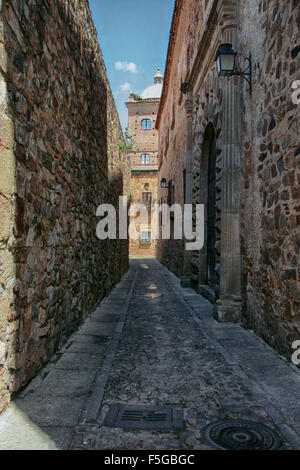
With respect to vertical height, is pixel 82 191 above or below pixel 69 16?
below

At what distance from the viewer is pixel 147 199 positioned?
3159cm

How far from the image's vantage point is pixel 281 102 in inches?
154

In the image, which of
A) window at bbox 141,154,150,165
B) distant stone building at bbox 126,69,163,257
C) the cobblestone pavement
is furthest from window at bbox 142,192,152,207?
the cobblestone pavement

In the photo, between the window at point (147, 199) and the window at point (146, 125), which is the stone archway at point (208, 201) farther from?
the window at point (146, 125)

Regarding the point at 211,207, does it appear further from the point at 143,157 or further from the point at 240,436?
the point at 143,157

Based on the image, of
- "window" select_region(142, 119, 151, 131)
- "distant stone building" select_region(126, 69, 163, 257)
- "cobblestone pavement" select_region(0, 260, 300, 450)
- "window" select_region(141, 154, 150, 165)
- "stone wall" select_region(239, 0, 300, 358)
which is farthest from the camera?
"window" select_region(142, 119, 151, 131)

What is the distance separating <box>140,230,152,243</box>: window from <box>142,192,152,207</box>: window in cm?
238

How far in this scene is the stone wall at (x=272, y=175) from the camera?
3.62m

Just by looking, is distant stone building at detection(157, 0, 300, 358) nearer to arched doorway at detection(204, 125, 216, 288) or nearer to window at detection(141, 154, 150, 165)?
arched doorway at detection(204, 125, 216, 288)

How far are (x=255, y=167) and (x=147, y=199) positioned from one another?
26.9 metres

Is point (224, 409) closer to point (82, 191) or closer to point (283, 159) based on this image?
point (283, 159)

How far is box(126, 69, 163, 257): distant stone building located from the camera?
31578 mm
